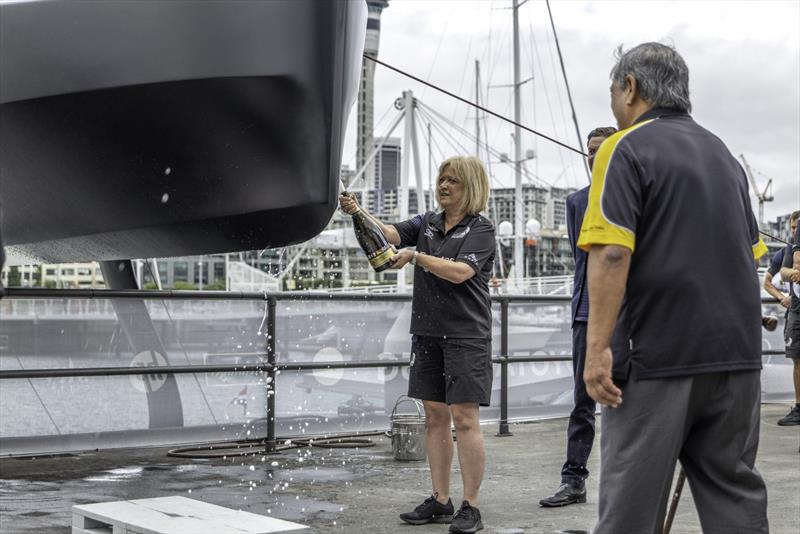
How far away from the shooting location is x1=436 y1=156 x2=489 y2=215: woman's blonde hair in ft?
16.3

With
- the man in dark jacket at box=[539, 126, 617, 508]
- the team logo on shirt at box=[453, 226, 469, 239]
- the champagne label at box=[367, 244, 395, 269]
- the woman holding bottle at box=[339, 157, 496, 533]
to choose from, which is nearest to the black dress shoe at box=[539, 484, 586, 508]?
the man in dark jacket at box=[539, 126, 617, 508]

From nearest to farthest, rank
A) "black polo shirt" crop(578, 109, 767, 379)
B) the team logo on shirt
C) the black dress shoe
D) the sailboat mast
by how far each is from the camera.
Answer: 1. "black polo shirt" crop(578, 109, 767, 379)
2. the team logo on shirt
3. the black dress shoe
4. the sailboat mast

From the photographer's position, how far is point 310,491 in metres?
5.81

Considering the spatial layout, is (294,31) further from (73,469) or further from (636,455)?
(73,469)

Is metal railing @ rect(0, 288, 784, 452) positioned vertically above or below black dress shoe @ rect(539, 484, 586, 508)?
above

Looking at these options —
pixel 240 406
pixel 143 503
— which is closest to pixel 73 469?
pixel 240 406

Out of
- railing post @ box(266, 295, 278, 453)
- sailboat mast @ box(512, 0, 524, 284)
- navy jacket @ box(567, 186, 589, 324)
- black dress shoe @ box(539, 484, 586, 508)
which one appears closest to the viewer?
navy jacket @ box(567, 186, 589, 324)

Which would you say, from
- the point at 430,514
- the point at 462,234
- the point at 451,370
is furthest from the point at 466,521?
the point at 462,234

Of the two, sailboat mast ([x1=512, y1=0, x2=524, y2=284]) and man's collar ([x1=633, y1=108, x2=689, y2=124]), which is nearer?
man's collar ([x1=633, y1=108, x2=689, y2=124])

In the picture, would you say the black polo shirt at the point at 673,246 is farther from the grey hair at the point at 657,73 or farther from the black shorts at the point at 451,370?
the black shorts at the point at 451,370

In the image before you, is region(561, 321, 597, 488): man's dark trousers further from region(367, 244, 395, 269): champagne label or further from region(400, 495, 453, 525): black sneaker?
region(367, 244, 395, 269): champagne label

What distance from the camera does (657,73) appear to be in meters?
2.98

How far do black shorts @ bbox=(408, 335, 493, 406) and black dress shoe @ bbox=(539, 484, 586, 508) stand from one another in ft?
2.64

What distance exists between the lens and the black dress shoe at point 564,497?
535cm
